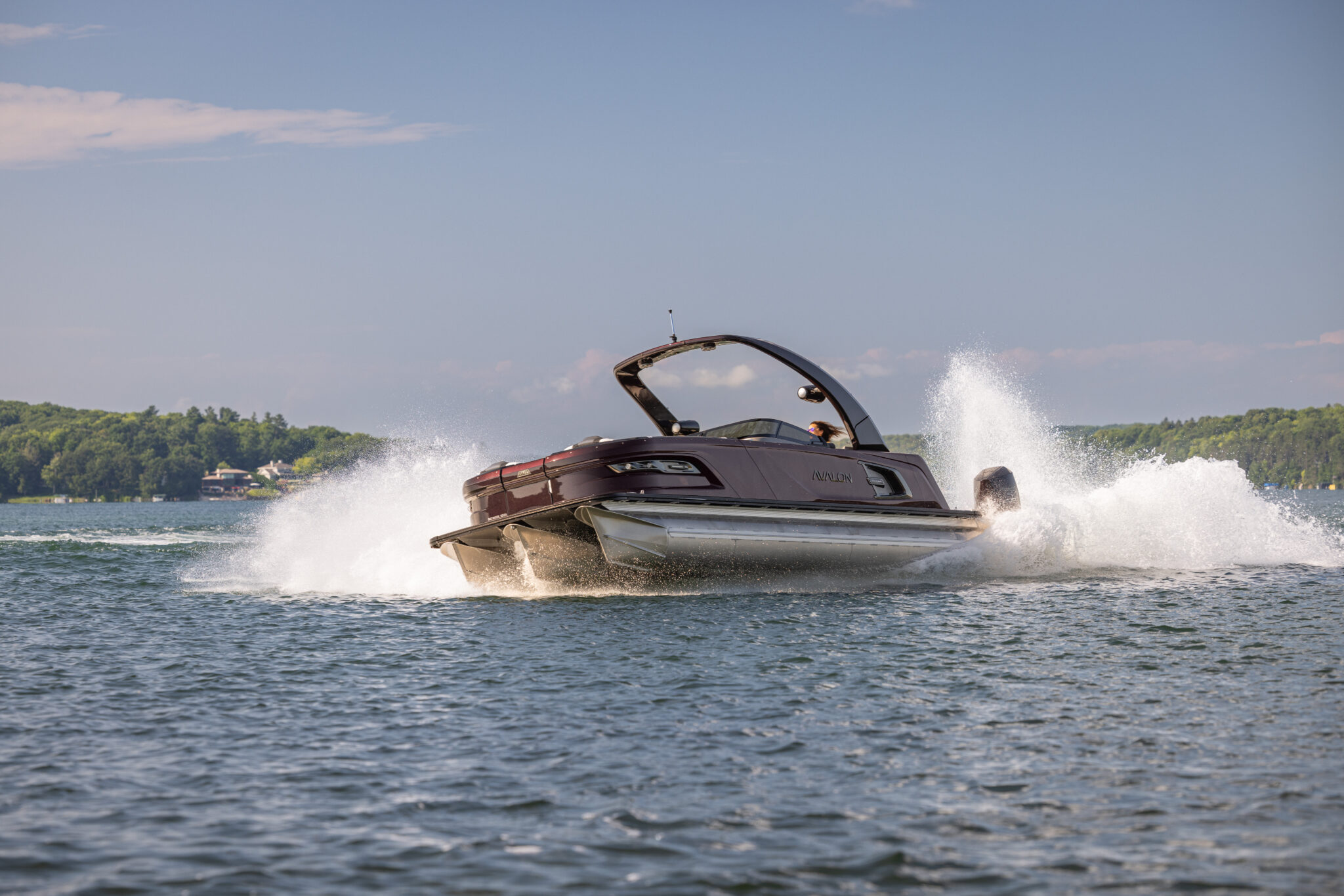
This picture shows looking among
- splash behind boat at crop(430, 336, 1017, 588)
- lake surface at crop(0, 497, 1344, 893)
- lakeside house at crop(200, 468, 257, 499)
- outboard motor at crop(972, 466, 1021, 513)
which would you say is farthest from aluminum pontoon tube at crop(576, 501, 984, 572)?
lakeside house at crop(200, 468, 257, 499)

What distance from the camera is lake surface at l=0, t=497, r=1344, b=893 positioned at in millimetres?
4195

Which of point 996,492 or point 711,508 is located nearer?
point 711,508

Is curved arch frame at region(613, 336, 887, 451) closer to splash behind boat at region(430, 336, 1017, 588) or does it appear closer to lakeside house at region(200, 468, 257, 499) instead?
splash behind boat at region(430, 336, 1017, 588)

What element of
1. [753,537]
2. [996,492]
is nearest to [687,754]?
[753,537]

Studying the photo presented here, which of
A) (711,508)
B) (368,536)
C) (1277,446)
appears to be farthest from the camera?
(1277,446)

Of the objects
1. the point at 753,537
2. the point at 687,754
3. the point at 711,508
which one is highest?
the point at 711,508

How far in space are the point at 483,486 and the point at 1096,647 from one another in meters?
6.82

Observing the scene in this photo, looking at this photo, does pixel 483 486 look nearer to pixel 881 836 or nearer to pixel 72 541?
pixel 881 836

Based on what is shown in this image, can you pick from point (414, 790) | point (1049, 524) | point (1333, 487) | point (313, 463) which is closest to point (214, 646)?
point (414, 790)

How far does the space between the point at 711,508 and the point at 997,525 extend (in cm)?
490

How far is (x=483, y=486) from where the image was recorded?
1279 centimetres

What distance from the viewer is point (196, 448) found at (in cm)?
16550

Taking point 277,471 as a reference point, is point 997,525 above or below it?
below

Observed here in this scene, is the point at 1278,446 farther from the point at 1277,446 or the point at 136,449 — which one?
the point at 136,449
